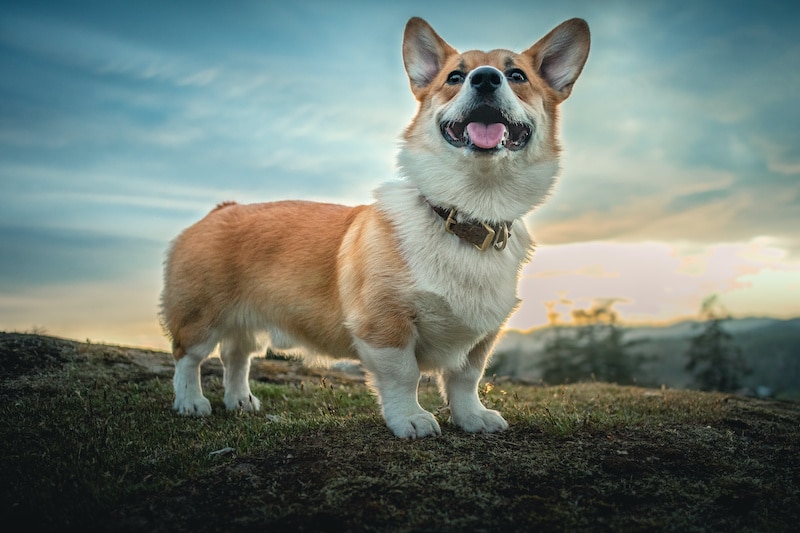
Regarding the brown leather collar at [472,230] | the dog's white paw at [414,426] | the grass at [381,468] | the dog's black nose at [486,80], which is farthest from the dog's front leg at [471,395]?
the dog's black nose at [486,80]

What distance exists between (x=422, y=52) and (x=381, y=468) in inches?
111

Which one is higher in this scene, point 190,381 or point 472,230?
point 472,230

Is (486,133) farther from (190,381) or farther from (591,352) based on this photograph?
(591,352)

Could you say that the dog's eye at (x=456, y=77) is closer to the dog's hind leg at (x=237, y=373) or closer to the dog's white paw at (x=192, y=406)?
the dog's hind leg at (x=237, y=373)

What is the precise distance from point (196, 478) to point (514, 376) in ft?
20.2

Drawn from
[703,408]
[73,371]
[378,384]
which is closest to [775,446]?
[703,408]

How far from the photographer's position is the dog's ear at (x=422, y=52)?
4365 millimetres

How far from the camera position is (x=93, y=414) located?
16.0 ft

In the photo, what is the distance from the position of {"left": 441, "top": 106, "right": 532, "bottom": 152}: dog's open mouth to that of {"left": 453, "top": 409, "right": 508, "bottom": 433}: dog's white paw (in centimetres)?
177

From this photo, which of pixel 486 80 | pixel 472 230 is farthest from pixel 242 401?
pixel 486 80

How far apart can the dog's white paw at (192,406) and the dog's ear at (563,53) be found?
367cm

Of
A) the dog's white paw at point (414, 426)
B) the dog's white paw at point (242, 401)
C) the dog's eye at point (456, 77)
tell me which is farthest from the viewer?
the dog's white paw at point (242, 401)

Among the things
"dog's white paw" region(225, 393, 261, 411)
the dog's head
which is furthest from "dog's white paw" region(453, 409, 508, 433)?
"dog's white paw" region(225, 393, 261, 411)

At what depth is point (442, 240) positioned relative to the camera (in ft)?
12.9
